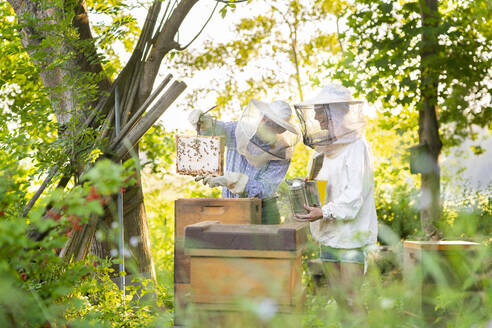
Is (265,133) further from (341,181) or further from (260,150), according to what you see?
(341,181)

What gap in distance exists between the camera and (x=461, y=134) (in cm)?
712

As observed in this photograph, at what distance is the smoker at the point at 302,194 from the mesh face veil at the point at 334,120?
30cm

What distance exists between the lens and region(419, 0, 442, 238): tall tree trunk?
5781mm

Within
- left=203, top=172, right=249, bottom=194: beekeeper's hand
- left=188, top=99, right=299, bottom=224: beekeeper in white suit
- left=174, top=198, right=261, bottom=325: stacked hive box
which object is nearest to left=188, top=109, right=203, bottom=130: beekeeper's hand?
left=188, top=99, right=299, bottom=224: beekeeper in white suit

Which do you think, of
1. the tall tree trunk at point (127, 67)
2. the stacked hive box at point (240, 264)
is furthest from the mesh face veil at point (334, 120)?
the tall tree trunk at point (127, 67)

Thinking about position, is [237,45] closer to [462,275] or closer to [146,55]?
[146,55]

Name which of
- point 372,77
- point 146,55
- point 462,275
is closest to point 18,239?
point 462,275

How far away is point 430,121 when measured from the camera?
21.9 feet

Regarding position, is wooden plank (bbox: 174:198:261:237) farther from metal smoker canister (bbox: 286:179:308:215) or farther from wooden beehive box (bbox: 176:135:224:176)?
wooden beehive box (bbox: 176:135:224:176)

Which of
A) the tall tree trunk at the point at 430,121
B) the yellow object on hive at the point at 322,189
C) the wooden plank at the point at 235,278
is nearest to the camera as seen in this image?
the wooden plank at the point at 235,278

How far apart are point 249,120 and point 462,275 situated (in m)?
1.70

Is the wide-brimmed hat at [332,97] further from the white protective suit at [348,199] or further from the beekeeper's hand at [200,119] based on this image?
the beekeeper's hand at [200,119]

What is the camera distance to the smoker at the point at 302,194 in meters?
2.89

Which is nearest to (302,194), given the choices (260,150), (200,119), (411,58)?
(260,150)
